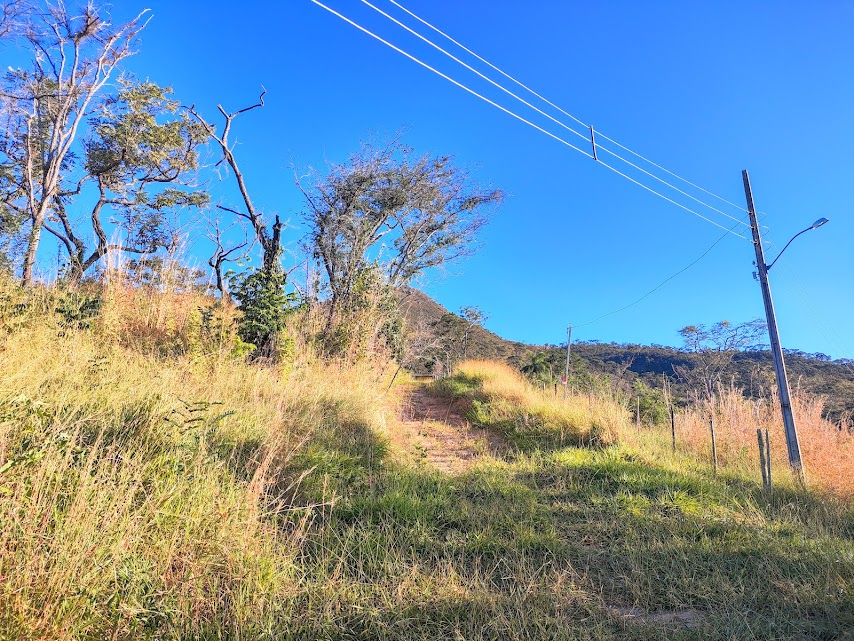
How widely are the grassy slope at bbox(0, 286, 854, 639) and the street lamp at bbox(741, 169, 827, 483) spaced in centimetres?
247

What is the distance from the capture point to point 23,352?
382 cm

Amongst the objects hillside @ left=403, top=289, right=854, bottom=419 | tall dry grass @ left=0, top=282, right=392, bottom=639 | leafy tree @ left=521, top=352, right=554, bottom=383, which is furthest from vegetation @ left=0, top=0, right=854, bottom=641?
leafy tree @ left=521, top=352, right=554, bottom=383

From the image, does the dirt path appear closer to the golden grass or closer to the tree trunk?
the golden grass

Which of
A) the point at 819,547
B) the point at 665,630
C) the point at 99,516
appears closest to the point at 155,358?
the point at 99,516

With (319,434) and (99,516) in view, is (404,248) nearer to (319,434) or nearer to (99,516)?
(319,434)

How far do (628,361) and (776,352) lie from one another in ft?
62.7

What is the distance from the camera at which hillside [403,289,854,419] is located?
13.8m

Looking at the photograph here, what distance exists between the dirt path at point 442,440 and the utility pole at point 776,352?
445 cm

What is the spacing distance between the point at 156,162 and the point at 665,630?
17.7 meters

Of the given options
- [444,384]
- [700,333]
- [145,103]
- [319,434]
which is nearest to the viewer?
[319,434]

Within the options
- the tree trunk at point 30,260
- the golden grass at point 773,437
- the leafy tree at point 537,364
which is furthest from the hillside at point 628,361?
the tree trunk at point 30,260

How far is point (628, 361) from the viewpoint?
2545 cm

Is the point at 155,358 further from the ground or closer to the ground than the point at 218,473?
further from the ground

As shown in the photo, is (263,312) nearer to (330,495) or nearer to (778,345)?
(330,495)
